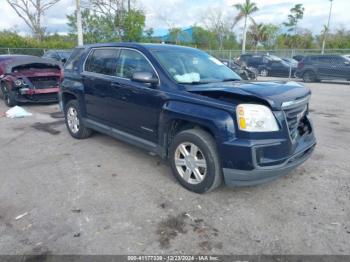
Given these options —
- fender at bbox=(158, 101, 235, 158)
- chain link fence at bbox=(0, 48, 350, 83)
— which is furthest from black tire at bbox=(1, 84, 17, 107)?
chain link fence at bbox=(0, 48, 350, 83)

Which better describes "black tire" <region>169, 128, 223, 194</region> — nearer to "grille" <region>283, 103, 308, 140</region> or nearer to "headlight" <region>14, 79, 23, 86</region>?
"grille" <region>283, 103, 308, 140</region>

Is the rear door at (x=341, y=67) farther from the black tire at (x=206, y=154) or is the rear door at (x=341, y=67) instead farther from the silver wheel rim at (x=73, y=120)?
the black tire at (x=206, y=154)

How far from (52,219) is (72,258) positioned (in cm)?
73

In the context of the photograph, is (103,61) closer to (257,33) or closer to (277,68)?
(277,68)

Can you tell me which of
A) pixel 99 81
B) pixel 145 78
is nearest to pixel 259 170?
pixel 145 78

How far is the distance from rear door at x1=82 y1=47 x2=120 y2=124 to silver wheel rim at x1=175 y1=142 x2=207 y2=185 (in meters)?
1.66

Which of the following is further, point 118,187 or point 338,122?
point 338,122

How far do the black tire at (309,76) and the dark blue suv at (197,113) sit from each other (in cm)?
1465

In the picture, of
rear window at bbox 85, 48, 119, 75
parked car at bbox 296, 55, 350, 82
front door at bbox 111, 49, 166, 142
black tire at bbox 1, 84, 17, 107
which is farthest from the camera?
parked car at bbox 296, 55, 350, 82

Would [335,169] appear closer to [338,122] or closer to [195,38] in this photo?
[338,122]

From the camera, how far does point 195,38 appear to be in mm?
54375

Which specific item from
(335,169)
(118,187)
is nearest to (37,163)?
(118,187)

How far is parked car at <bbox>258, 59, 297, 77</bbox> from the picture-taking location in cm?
1965

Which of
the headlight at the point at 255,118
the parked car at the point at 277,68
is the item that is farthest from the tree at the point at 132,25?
the headlight at the point at 255,118
